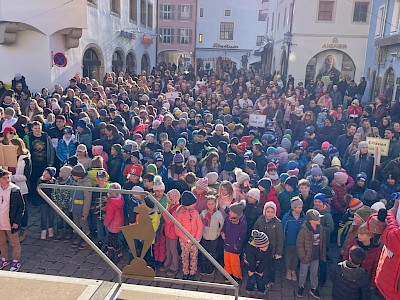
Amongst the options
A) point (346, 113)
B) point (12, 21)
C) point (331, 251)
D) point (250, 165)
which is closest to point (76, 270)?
point (250, 165)

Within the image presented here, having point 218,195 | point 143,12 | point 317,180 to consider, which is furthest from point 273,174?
point 143,12

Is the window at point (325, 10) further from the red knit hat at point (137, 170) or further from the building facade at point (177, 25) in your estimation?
the building facade at point (177, 25)

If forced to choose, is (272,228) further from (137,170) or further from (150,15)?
(150,15)

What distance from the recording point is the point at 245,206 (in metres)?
6.26

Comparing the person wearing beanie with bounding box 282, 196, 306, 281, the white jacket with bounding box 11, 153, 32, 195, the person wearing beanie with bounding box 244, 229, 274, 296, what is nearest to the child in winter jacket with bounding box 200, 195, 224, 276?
the person wearing beanie with bounding box 244, 229, 274, 296

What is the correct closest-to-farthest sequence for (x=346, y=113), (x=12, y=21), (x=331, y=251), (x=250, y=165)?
1. (x=331, y=251)
2. (x=250, y=165)
3. (x=346, y=113)
4. (x=12, y=21)

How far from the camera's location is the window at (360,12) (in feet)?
83.7

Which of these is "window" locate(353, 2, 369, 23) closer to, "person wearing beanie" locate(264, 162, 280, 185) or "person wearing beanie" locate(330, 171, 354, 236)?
"person wearing beanie" locate(330, 171, 354, 236)

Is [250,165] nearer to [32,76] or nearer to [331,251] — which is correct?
[331,251]

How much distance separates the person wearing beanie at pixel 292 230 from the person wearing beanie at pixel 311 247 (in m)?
0.17

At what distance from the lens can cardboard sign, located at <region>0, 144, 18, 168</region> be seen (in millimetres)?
6684

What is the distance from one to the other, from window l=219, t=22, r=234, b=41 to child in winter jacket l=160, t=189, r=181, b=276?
150 feet

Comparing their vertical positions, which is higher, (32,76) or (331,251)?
(32,76)

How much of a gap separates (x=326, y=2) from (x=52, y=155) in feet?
75.5
